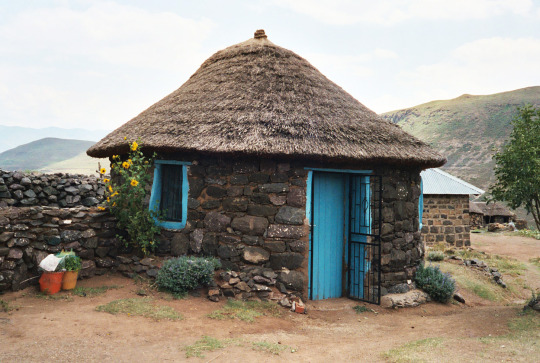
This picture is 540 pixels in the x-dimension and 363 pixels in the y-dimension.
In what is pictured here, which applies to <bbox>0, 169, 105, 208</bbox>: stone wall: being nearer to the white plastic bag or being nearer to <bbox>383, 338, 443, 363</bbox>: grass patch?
the white plastic bag

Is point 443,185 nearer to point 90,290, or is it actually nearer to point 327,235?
point 327,235

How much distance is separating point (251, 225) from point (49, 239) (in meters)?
3.10

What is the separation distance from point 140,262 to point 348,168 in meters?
3.93

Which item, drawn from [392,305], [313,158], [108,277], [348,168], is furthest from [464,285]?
[108,277]

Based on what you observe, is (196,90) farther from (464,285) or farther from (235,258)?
(464,285)

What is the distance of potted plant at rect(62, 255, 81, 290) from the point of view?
5.90 m

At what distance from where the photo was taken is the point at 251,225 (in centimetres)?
646

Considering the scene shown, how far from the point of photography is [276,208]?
21.0 ft

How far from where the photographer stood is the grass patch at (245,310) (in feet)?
17.8

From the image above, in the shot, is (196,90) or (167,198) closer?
(167,198)

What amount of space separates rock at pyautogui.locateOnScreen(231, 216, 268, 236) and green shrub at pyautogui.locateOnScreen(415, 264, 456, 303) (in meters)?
3.37

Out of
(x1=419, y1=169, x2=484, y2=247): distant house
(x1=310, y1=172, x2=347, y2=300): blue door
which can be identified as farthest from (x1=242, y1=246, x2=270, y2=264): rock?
(x1=419, y1=169, x2=484, y2=247): distant house

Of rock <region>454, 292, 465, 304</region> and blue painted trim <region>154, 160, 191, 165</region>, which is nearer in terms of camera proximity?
blue painted trim <region>154, 160, 191, 165</region>

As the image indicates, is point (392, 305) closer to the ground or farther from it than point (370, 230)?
closer to the ground
